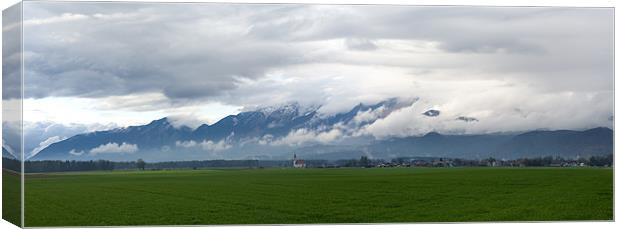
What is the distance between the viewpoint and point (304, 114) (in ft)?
66.7

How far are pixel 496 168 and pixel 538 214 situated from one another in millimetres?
1234

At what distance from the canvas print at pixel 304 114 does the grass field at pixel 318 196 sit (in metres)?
0.03

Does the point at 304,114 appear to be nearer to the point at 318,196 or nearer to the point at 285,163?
the point at 285,163

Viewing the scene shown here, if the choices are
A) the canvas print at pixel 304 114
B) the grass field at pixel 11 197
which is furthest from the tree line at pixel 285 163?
the grass field at pixel 11 197

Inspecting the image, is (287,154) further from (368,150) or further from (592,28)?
(592,28)

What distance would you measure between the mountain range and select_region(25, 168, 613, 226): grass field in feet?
1.27

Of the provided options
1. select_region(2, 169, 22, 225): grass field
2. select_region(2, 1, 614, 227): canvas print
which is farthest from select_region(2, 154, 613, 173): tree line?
select_region(2, 169, 22, 225): grass field

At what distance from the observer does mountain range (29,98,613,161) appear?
65.1ft

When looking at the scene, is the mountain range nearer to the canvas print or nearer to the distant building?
the canvas print

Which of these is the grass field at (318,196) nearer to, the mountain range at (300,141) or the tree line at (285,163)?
the tree line at (285,163)

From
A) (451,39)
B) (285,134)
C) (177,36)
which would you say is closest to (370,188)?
(285,134)

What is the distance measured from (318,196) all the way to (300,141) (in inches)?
46.8

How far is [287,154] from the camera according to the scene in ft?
66.9

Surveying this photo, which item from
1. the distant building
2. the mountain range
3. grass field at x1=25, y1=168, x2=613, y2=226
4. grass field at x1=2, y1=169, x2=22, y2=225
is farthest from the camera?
the distant building
